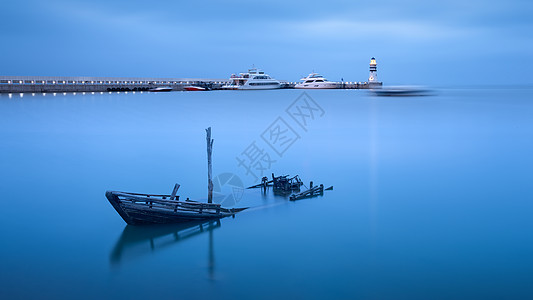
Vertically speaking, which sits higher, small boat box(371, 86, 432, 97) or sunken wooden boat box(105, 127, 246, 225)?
small boat box(371, 86, 432, 97)

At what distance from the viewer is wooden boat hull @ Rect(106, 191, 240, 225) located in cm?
969

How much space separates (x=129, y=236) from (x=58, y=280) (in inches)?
84.8

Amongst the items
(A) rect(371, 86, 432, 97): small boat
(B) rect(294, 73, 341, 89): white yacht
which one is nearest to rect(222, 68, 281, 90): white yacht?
(B) rect(294, 73, 341, 89): white yacht

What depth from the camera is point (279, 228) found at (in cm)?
1063

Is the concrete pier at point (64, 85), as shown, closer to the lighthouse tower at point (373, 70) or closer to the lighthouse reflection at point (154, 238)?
the lighthouse tower at point (373, 70)

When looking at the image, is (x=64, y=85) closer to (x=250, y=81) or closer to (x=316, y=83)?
(x=250, y=81)

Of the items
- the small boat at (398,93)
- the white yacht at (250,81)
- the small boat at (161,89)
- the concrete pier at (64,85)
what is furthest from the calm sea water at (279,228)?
the white yacht at (250,81)

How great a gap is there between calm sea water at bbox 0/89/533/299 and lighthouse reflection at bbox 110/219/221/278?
0.13 ft

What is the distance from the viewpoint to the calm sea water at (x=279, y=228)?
7844 millimetres

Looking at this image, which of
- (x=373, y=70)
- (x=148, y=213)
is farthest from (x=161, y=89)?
(x=148, y=213)

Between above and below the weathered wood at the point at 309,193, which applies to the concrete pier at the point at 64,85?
above

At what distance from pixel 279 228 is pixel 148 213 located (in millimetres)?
3053

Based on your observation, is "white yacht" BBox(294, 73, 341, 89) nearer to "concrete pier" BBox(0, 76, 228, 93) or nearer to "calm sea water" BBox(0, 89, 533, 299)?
"concrete pier" BBox(0, 76, 228, 93)

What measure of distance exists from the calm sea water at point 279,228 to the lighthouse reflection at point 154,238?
0.04m
